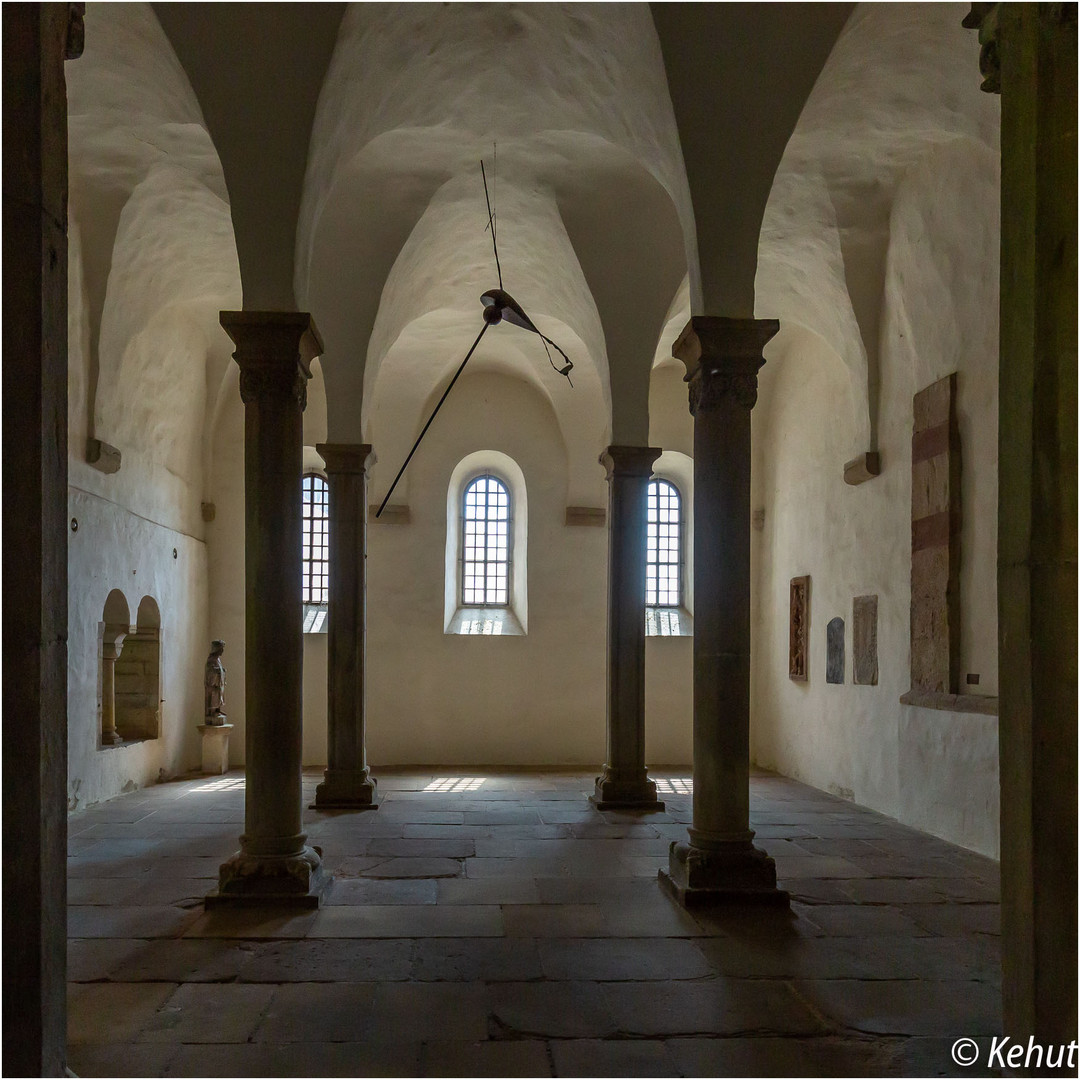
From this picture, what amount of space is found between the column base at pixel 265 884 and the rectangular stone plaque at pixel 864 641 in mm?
6903

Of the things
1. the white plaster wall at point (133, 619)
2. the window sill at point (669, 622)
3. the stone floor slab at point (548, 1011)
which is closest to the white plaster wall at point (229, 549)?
the white plaster wall at point (133, 619)

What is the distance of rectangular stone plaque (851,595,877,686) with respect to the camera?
10945 mm

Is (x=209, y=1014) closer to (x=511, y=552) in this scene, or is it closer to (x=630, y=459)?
(x=630, y=459)

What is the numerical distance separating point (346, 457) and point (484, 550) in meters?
6.07

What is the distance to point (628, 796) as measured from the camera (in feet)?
34.1

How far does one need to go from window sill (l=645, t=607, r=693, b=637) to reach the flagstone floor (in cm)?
690

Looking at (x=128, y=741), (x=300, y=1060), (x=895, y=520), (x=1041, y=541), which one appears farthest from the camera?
(x=128, y=741)

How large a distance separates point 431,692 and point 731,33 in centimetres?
1097

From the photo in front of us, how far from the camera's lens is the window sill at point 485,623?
15547 mm

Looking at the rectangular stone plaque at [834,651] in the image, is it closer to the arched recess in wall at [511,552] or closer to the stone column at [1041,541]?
the arched recess in wall at [511,552]

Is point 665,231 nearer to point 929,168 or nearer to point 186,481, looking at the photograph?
point 929,168

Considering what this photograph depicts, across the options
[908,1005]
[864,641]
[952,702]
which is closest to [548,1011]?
[908,1005]

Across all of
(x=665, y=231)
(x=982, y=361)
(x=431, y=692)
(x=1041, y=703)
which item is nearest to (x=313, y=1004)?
(x=1041, y=703)

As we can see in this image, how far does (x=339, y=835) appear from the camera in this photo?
8.73 metres
